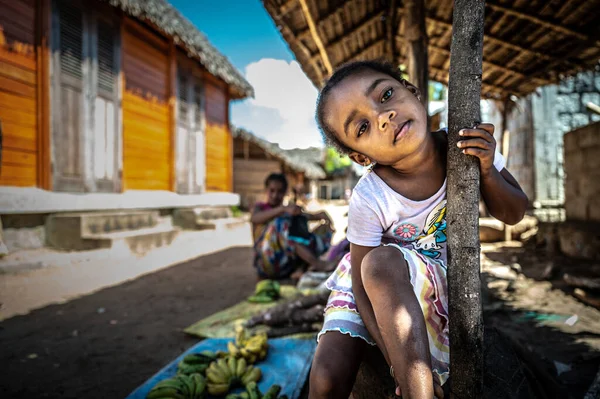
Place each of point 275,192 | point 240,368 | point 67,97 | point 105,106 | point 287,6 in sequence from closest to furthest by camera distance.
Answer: point 240,368, point 287,6, point 275,192, point 67,97, point 105,106

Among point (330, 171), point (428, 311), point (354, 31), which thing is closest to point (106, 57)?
point (354, 31)

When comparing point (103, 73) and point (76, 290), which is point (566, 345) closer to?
Result: point (76, 290)

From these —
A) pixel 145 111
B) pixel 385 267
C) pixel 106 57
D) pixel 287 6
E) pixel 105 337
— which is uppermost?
pixel 106 57

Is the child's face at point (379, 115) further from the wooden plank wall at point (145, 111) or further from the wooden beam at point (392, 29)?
the wooden plank wall at point (145, 111)

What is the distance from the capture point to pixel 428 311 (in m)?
1.30

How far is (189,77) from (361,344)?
10.0 meters

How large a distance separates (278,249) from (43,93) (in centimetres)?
476

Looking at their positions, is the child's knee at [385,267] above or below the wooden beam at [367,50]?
below

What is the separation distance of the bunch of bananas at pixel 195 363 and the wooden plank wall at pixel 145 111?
19.7ft

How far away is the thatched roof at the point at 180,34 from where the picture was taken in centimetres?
657

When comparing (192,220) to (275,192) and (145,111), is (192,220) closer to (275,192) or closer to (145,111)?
(145,111)

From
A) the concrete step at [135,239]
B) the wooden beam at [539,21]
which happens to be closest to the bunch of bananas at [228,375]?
the wooden beam at [539,21]

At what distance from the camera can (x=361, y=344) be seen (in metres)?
1.39

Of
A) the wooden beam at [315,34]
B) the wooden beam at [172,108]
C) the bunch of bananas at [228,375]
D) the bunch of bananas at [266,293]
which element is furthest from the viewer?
the wooden beam at [172,108]
